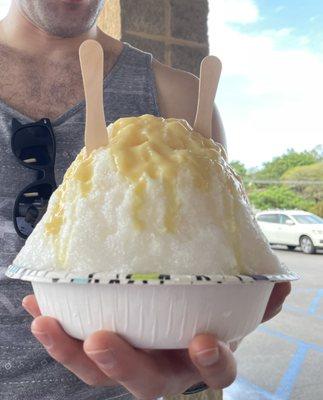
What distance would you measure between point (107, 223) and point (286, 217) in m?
8.47

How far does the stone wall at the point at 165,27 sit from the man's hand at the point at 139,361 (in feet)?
5.55

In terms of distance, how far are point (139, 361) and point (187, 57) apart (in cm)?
185

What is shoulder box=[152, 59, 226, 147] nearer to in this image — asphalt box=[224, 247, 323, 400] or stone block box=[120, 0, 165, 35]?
stone block box=[120, 0, 165, 35]

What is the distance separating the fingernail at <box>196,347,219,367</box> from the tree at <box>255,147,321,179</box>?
18.8 metres

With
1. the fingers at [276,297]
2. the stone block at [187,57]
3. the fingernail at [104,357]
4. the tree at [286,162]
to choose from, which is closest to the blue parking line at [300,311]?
the stone block at [187,57]

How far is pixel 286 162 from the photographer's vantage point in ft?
64.0

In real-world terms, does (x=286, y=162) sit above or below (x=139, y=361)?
above

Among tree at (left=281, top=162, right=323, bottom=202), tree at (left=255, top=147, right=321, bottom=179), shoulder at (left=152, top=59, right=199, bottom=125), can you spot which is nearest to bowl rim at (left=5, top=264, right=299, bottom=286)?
shoulder at (left=152, top=59, right=199, bottom=125)

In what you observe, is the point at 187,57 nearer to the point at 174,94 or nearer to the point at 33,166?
the point at 174,94

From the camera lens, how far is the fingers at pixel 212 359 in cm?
45

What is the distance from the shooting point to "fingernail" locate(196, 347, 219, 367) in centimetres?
45

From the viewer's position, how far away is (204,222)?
18.4 inches

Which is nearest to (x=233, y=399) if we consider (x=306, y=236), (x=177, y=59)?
(x=177, y=59)

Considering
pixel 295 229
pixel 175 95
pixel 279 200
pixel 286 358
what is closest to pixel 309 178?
pixel 279 200
